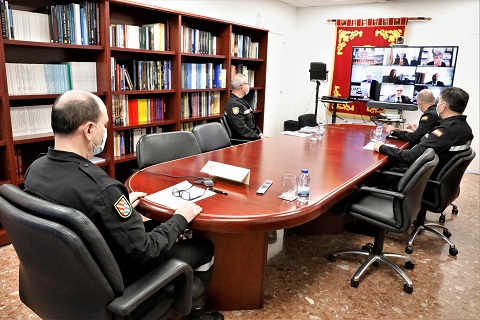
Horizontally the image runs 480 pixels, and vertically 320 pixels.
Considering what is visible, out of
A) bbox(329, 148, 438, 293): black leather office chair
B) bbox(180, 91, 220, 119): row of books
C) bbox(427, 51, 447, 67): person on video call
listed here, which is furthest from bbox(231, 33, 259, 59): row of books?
bbox(329, 148, 438, 293): black leather office chair

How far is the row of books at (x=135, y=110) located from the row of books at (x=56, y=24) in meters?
0.61

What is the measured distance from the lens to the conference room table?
1.66m

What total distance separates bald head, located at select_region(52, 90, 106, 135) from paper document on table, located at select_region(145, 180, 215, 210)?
1.85 feet

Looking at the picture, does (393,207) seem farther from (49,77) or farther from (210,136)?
(49,77)

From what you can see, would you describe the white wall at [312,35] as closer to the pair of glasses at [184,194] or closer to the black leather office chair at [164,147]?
the black leather office chair at [164,147]

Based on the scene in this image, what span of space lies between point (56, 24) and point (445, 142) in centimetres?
314

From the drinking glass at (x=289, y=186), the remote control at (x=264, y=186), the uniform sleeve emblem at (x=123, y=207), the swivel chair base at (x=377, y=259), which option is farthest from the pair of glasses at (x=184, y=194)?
the swivel chair base at (x=377, y=259)

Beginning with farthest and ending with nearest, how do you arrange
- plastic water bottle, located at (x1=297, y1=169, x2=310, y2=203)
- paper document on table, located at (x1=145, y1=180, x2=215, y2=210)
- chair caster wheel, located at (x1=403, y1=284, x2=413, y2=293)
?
1. chair caster wheel, located at (x1=403, y1=284, x2=413, y2=293)
2. plastic water bottle, located at (x1=297, y1=169, x2=310, y2=203)
3. paper document on table, located at (x1=145, y1=180, x2=215, y2=210)

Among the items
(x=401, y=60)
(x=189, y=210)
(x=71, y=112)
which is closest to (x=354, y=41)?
(x=401, y=60)

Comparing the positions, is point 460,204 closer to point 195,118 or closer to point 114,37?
point 195,118

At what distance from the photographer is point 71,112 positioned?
131 centimetres

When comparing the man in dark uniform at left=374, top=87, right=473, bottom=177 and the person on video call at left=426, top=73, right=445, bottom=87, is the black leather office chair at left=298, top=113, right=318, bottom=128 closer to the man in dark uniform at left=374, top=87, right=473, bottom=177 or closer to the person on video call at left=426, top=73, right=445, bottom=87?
the person on video call at left=426, top=73, right=445, bottom=87

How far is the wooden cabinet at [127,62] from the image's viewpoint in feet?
9.37

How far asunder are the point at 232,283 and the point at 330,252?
110 cm
